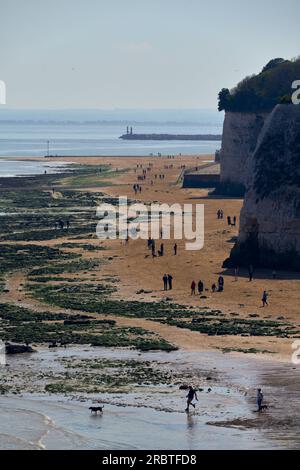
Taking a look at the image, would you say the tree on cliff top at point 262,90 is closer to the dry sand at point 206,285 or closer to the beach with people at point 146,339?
the dry sand at point 206,285

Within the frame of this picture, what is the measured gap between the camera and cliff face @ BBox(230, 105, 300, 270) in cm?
7175

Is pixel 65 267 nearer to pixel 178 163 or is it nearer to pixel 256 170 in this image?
pixel 256 170

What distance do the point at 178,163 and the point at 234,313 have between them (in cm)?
12359

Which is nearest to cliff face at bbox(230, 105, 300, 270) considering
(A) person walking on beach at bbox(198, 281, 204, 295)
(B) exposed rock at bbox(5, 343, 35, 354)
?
(A) person walking on beach at bbox(198, 281, 204, 295)

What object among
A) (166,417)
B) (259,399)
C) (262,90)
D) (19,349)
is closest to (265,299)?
(19,349)

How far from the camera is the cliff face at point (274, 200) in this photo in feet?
235

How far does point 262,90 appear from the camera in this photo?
120125mm

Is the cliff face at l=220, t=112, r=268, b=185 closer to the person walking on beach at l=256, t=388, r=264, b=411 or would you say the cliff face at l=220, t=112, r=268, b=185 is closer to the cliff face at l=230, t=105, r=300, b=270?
the cliff face at l=230, t=105, r=300, b=270

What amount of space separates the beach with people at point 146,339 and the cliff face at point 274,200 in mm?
1355

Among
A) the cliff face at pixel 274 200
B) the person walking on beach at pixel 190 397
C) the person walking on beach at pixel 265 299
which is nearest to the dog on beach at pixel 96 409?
the person walking on beach at pixel 190 397

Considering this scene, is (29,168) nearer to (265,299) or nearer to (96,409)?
(265,299)

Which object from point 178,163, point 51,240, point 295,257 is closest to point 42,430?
point 295,257

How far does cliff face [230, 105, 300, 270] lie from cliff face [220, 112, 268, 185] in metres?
46.1

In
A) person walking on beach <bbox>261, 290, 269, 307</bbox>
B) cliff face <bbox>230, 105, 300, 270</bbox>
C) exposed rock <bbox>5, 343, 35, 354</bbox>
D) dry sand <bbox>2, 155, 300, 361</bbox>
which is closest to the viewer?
exposed rock <bbox>5, 343, 35, 354</bbox>
